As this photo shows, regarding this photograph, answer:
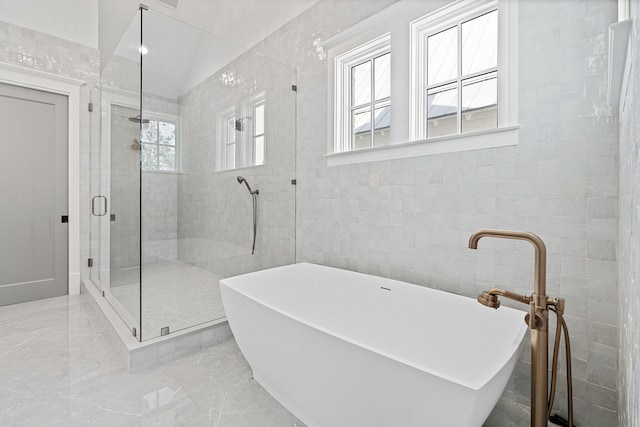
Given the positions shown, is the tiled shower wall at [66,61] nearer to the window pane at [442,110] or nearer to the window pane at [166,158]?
the window pane at [166,158]

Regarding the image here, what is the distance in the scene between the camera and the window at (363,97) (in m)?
2.32

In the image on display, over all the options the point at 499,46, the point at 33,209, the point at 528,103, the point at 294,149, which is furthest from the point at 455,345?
the point at 33,209

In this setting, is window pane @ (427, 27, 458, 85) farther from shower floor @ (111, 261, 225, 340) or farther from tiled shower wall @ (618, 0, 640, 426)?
shower floor @ (111, 261, 225, 340)

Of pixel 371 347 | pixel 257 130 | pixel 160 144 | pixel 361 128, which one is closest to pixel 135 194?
pixel 160 144

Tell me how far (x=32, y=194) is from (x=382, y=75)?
373 centimetres

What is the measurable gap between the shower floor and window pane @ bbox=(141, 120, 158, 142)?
0.93 meters

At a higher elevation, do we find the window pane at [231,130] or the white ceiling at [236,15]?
the white ceiling at [236,15]

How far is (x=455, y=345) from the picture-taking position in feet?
4.70

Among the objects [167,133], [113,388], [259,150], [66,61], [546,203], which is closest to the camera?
[546,203]

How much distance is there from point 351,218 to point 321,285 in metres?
0.56

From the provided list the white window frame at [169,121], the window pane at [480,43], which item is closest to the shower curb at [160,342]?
the white window frame at [169,121]

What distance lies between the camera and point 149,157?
2.19 meters

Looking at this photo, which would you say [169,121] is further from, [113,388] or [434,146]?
[434,146]

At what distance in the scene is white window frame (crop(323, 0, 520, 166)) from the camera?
153 centimetres
